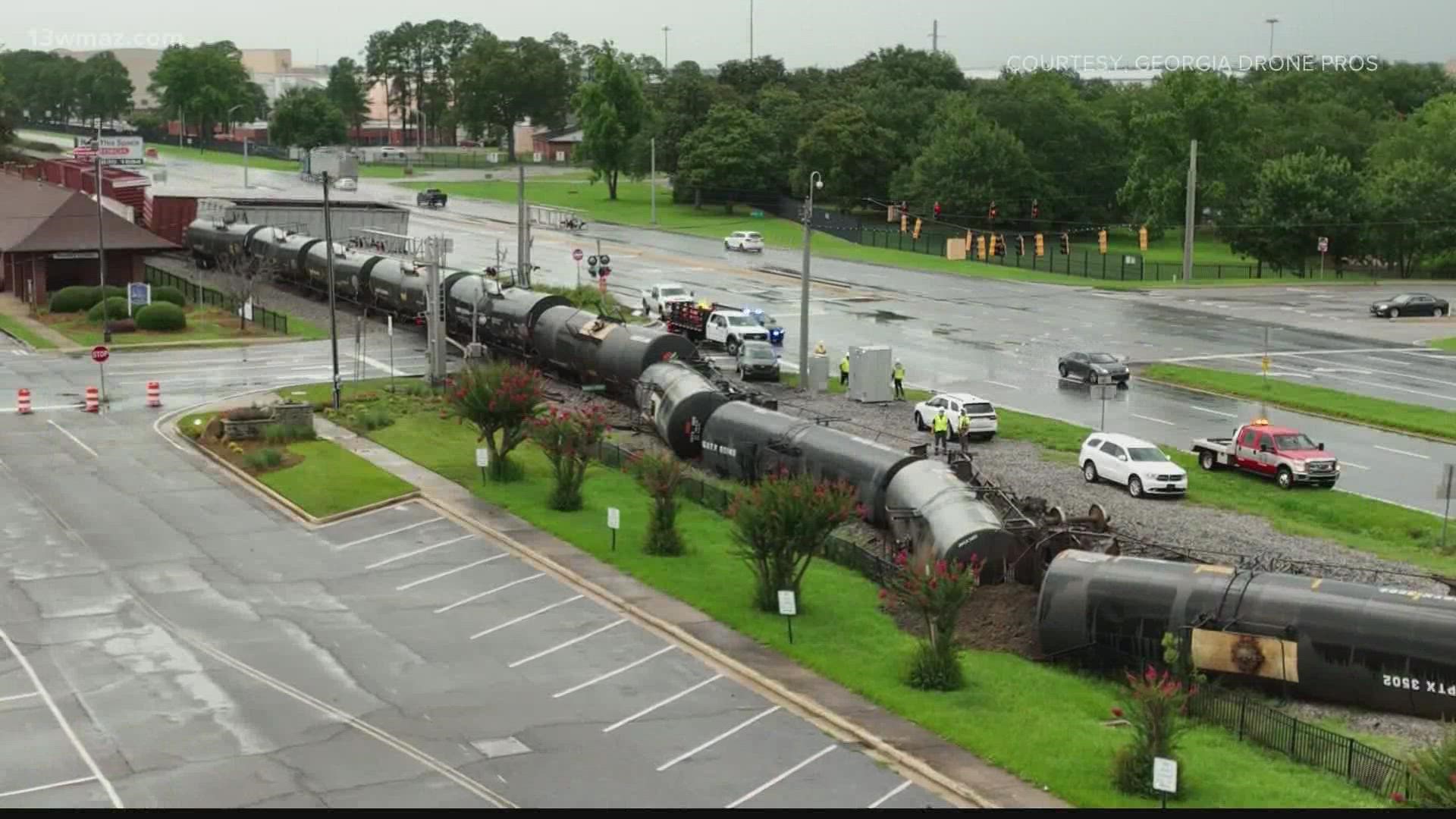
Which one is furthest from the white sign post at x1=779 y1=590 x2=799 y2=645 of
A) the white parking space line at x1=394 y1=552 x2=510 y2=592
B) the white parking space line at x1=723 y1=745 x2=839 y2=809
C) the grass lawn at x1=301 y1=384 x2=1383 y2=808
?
the white parking space line at x1=394 y1=552 x2=510 y2=592

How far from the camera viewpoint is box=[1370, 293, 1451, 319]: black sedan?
295 feet

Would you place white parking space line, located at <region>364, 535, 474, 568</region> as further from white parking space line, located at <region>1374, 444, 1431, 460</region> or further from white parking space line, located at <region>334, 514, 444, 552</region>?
white parking space line, located at <region>1374, 444, 1431, 460</region>

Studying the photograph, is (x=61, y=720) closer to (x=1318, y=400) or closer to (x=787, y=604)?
(x=787, y=604)

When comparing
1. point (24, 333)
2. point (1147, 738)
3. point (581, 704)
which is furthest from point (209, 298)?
point (1147, 738)

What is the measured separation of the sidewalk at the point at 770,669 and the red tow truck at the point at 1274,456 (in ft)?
66.3

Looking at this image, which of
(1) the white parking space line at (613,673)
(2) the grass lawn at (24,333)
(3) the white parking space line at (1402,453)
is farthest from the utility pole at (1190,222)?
(1) the white parking space line at (613,673)

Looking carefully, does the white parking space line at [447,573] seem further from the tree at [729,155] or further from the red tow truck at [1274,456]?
the tree at [729,155]

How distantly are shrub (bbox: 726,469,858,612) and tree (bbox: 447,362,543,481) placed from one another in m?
13.5

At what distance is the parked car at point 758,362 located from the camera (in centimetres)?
6456

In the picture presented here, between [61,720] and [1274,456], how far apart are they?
1300 inches

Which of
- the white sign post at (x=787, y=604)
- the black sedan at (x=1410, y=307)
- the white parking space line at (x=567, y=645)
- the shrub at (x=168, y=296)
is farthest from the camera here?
the black sedan at (x=1410, y=307)
